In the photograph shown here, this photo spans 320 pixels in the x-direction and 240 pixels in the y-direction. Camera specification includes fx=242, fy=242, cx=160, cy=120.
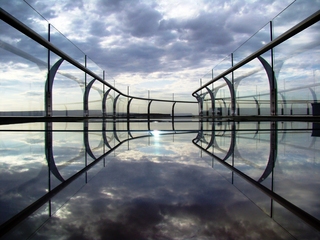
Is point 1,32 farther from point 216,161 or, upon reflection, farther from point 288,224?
point 288,224

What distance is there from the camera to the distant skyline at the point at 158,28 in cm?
559

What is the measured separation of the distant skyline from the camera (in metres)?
5.59

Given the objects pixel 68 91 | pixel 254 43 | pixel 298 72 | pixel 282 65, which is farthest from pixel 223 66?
pixel 68 91

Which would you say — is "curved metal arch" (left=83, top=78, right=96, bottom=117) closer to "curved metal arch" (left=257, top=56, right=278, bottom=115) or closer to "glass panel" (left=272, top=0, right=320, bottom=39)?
"curved metal arch" (left=257, top=56, right=278, bottom=115)

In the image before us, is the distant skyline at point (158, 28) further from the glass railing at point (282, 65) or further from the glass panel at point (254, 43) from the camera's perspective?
the glass railing at point (282, 65)

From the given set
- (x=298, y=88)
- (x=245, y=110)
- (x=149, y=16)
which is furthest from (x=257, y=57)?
(x=149, y=16)

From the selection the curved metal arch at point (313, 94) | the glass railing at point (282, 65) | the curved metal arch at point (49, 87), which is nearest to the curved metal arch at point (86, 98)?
the curved metal arch at point (49, 87)

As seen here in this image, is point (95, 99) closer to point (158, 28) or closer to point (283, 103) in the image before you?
point (283, 103)

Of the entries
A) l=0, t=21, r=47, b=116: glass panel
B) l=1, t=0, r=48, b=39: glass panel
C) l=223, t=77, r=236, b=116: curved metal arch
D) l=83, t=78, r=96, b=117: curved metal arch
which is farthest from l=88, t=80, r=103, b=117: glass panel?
l=223, t=77, r=236, b=116: curved metal arch

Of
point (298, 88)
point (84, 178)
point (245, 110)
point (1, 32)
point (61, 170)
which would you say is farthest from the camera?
point (245, 110)

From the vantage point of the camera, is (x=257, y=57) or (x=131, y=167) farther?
(x=257, y=57)

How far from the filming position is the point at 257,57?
15.1 feet

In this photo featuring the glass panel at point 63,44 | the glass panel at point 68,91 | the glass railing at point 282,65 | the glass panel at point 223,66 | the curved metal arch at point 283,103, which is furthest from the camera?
the glass panel at point 223,66

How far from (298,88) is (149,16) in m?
7.46
